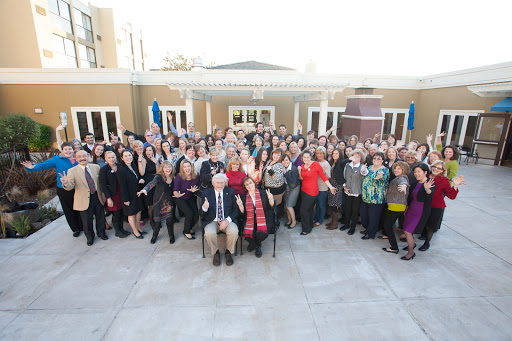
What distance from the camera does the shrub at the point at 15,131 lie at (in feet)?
22.6

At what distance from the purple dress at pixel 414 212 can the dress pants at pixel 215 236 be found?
108 inches

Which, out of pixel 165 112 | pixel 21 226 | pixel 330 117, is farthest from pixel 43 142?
pixel 330 117

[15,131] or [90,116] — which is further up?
[90,116]

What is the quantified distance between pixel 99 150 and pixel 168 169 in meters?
1.72

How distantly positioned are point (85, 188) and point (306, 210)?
3.88 metres

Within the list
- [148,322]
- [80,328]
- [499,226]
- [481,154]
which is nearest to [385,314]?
[148,322]

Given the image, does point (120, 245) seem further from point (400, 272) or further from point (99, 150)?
point (400, 272)

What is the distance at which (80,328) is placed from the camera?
2.80m

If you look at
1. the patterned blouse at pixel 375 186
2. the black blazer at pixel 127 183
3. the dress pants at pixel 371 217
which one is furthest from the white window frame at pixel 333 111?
the black blazer at pixel 127 183

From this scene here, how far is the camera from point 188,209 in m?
4.55

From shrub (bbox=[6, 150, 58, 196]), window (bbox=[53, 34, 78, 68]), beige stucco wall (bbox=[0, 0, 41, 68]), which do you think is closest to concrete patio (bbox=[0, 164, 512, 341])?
shrub (bbox=[6, 150, 58, 196])

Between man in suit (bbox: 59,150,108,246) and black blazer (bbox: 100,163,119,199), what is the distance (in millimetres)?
204

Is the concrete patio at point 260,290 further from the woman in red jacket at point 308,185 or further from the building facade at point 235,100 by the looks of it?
the building facade at point 235,100

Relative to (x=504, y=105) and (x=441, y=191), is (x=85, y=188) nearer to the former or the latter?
(x=441, y=191)
